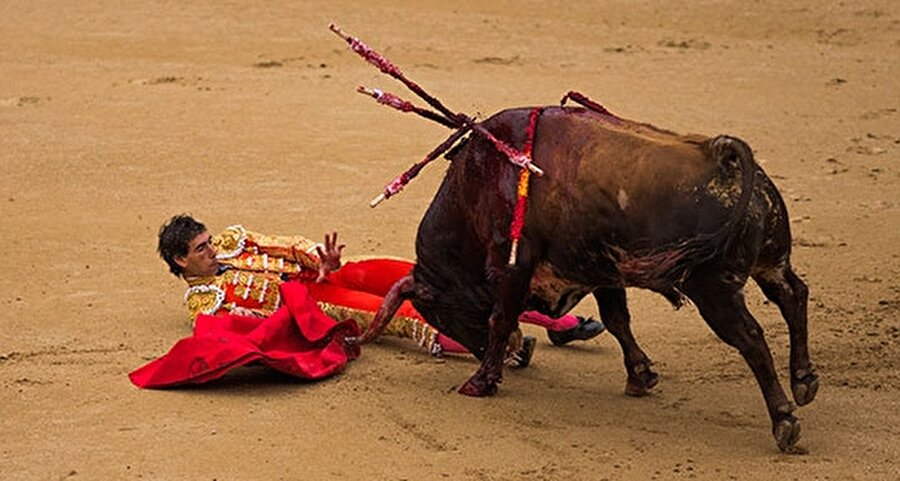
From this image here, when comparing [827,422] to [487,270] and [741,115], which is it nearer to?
A: [487,270]

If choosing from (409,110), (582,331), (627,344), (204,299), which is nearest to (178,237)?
(204,299)

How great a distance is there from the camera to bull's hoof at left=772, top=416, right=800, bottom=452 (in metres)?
6.45

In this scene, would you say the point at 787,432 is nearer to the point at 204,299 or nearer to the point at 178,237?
the point at 204,299

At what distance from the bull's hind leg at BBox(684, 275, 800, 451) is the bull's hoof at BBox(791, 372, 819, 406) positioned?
0.35m

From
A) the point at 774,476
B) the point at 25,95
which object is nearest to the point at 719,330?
the point at 774,476

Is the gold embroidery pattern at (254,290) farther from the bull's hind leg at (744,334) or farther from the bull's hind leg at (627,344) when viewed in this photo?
the bull's hind leg at (744,334)

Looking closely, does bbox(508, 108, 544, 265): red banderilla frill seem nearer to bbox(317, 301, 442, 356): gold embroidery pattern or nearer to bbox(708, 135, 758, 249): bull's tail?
bbox(708, 135, 758, 249): bull's tail

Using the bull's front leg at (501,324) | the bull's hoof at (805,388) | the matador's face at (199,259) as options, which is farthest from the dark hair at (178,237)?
the bull's hoof at (805,388)

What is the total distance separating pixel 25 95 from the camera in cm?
1253

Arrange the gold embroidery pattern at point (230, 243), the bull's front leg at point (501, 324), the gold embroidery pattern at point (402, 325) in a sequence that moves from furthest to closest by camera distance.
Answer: the gold embroidery pattern at point (230, 243)
the gold embroidery pattern at point (402, 325)
the bull's front leg at point (501, 324)

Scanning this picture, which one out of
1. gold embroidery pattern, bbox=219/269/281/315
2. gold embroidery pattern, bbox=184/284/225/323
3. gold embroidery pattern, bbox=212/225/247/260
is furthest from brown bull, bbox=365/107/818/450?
gold embroidery pattern, bbox=212/225/247/260

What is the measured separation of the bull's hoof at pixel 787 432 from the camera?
6449 mm

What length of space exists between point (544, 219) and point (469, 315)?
725 millimetres

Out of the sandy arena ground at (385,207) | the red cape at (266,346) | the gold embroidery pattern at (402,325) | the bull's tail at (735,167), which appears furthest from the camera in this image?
the gold embroidery pattern at (402,325)
